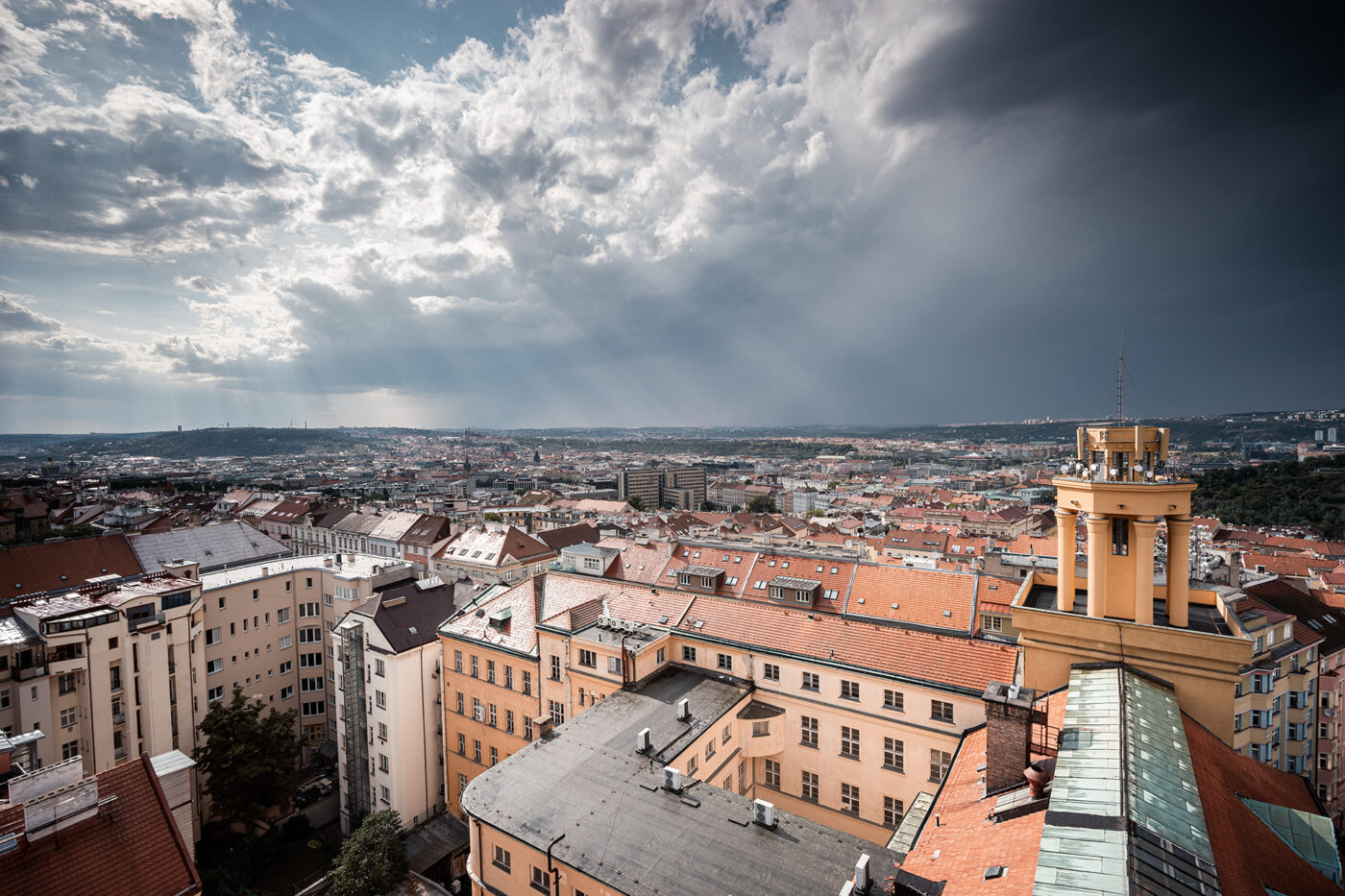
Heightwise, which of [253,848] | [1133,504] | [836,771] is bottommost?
[253,848]

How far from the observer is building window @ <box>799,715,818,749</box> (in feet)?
92.7

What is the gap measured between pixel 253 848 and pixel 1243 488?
179685 millimetres

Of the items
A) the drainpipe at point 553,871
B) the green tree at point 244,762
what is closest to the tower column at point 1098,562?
the drainpipe at point 553,871

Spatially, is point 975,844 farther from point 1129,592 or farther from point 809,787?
point 809,787

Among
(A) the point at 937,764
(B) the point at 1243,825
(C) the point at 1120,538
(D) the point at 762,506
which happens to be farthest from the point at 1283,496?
(B) the point at 1243,825

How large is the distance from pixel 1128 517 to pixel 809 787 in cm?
1935

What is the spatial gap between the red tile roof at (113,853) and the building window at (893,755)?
83.8ft

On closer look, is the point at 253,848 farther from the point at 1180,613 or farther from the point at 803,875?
the point at 1180,613

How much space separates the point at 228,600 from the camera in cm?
4494

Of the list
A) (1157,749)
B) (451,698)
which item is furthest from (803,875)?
(451,698)

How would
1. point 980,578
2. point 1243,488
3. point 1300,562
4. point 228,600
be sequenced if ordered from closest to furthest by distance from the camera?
point 980,578
point 228,600
point 1300,562
point 1243,488

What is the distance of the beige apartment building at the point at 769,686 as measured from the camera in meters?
25.5

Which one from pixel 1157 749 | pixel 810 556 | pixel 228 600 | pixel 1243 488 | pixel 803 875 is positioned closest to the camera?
pixel 1157 749

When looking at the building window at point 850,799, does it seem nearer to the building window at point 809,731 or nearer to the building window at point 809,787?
the building window at point 809,787
